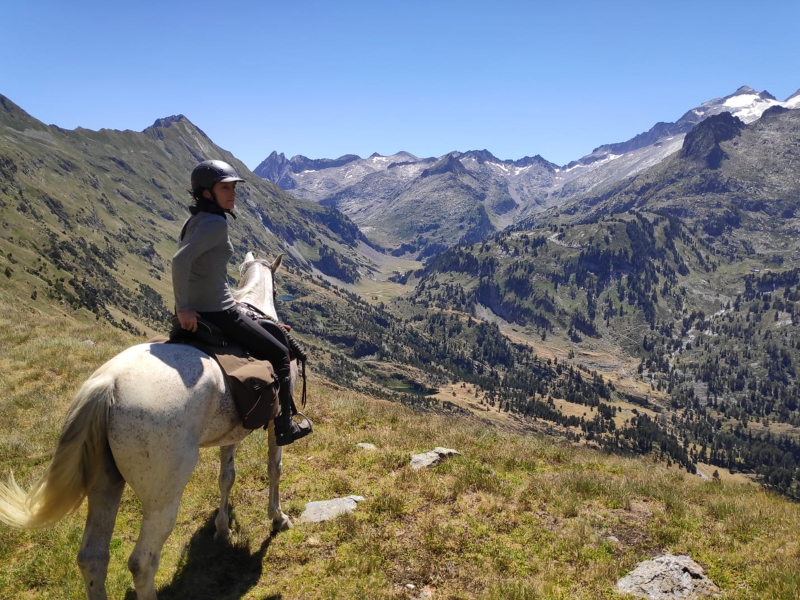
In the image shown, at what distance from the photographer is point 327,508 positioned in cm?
1045

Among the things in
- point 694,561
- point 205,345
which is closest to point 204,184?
point 205,345

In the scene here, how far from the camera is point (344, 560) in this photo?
863 cm

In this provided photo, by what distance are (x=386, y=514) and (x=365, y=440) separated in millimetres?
4413

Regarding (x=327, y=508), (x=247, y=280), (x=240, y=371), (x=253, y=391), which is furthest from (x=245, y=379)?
(x=327, y=508)

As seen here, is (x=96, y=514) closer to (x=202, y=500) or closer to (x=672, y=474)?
(x=202, y=500)

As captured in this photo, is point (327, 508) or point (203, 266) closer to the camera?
point (203, 266)

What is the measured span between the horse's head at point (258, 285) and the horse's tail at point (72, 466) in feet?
14.2

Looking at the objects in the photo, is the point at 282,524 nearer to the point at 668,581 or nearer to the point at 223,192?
the point at 223,192

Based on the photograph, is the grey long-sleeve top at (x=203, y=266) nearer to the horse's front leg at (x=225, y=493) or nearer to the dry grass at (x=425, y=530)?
the horse's front leg at (x=225, y=493)

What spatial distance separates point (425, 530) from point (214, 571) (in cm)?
418

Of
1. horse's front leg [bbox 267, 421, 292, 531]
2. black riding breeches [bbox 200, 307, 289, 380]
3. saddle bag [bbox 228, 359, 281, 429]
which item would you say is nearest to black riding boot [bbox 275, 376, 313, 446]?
black riding breeches [bbox 200, 307, 289, 380]

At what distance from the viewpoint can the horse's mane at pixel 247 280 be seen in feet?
35.1

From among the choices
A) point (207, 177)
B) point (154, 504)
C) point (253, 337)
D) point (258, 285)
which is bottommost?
point (154, 504)

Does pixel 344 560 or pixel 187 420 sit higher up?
pixel 187 420
